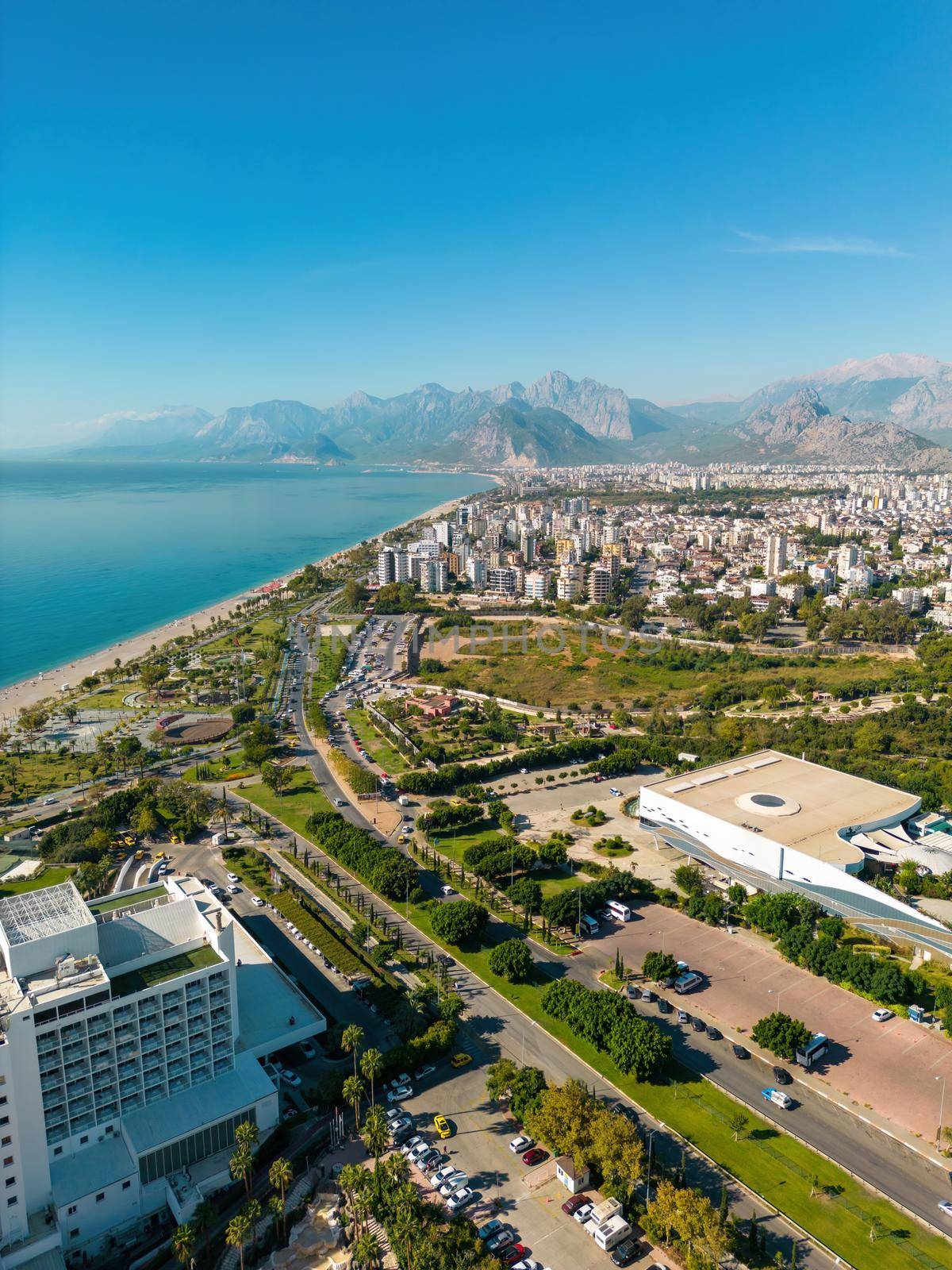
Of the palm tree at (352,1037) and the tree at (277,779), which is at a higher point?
the palm tree at (352,1037)

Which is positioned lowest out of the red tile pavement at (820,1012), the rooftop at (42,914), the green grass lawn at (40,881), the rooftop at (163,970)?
the red tile pavement at (820,1012)

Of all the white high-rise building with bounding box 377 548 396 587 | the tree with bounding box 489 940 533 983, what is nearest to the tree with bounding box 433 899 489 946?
the tree with bounding box 489 940 533 983

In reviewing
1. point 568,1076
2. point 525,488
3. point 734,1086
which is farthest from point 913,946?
point 525,488

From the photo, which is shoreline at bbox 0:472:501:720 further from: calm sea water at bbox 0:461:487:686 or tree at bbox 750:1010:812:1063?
tree at bbox 750:1010:812:1063

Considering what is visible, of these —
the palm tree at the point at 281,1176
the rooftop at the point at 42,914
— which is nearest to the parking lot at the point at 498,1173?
the palm tree at the point at 281,1176

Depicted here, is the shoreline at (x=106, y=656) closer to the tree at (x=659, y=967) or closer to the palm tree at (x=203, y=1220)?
the palm tree at (x=203, y=1220)
